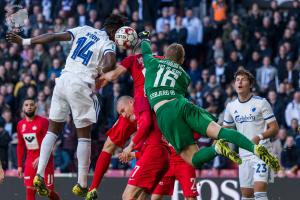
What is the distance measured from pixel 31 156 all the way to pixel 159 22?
10.6 metres

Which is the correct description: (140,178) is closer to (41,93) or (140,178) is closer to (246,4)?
(41,93)

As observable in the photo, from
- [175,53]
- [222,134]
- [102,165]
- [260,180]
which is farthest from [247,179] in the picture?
[222,134]

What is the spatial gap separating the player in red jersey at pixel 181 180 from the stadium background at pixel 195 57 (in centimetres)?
597

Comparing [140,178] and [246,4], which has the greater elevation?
[246,4]

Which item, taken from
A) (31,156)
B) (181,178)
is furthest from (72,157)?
(181,178)

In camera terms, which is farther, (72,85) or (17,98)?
(17,98)

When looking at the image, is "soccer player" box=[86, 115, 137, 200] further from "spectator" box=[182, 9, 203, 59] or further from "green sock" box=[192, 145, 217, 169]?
"spectator" box=[182, 9, 203, 59]

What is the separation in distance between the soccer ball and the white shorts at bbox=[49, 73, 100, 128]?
116 cm

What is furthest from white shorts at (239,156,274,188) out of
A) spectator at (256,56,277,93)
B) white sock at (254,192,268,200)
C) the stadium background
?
spectator at (256,56,277,93)

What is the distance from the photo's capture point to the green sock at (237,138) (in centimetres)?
1488

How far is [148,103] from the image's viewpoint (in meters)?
16.4

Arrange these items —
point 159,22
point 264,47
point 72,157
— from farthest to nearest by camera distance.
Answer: point 159,22
point 264,47
point 72,157

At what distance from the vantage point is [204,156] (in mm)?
15188

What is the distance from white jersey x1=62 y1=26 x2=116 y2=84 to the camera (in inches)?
674
